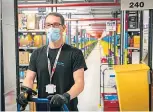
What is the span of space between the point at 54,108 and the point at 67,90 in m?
0.26

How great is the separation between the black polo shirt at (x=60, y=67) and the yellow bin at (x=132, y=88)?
1464 millimetres

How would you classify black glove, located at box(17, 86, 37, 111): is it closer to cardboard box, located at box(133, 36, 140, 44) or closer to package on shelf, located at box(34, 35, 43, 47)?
package on shelf, located at box(34, 35, 43, 47)

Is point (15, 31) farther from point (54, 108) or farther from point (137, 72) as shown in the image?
point (137, 72)

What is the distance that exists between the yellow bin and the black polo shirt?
1464 millimetres

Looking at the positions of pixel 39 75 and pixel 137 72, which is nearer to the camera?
pixel 39 75

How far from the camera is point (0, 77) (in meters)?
2.56

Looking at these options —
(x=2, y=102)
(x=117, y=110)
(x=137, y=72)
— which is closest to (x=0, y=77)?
(x=2, y=102)

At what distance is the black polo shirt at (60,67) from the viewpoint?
3602mm

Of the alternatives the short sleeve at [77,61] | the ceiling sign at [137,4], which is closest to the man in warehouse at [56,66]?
the short sleeve at [77,61]

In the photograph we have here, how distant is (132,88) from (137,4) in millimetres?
1464

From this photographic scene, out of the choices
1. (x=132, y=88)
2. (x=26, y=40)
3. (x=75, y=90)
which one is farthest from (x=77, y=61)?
(x=26, y=40)

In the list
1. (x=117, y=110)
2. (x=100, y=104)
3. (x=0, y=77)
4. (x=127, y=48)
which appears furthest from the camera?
(x=127, y=48)

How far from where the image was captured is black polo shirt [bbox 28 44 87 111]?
142 inches

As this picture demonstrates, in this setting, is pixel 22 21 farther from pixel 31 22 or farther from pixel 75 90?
pixel 75 90
